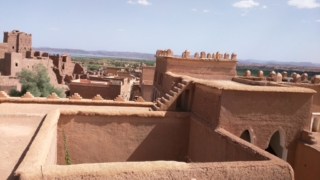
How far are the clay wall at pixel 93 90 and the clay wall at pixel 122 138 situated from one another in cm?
1764

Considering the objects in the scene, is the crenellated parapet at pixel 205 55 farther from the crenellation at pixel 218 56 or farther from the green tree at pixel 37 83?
the green tree at pixel 37 83

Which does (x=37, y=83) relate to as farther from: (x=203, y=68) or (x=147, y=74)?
(x=203, y=68)

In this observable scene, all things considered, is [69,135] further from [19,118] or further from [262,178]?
[262,178]

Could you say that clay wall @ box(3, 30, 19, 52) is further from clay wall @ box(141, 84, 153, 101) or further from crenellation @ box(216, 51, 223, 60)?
crenellation @ box(216, 51, 223, 60)

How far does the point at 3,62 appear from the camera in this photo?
39156mm

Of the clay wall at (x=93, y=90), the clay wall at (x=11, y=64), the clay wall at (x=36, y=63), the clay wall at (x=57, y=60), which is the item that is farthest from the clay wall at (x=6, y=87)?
the clay wall at (x=57, y=60)

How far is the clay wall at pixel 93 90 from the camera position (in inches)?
1148

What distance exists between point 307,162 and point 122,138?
6.75m

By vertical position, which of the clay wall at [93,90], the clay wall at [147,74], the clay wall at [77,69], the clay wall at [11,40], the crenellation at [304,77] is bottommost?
the clay wall at [93,90]

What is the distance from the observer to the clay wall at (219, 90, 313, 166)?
10.8 meters

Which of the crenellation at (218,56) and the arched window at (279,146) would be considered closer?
the arched window at (279,146)

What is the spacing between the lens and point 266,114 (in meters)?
11.2

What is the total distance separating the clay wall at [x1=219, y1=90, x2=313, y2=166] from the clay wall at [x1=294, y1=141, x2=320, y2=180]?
0.31 m

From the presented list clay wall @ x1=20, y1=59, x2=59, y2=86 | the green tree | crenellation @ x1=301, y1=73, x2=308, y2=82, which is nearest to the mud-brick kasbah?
crenellation @ x1=301, y1=73, x2=308, y2=82
